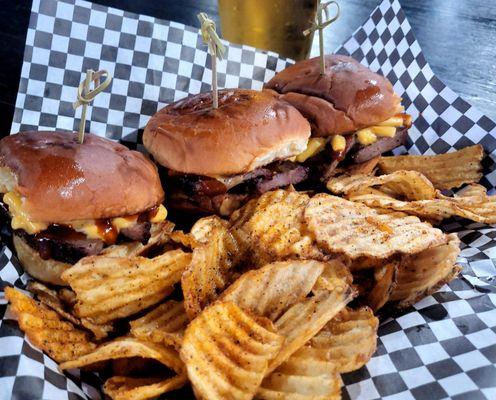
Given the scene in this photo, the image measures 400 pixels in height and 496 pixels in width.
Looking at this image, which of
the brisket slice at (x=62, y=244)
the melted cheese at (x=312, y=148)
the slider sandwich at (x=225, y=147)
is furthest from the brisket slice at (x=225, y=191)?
the brisket slice at (x=62, y=244)

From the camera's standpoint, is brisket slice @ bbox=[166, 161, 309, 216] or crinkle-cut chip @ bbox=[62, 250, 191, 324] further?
brisket slice @ bbox=[166, 161, 309, 216]

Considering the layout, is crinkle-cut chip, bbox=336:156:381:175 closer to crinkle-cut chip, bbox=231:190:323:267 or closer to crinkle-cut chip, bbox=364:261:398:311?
crinkle-cut chip, bbox=231:190:323:267

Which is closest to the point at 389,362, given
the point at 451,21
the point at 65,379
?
the point at 65,379

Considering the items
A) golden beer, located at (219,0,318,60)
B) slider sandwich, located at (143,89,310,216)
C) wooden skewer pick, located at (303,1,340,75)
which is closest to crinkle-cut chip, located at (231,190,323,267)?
slider sandwich, located at (143,89,310,216)

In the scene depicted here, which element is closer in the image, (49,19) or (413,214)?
(413,214)

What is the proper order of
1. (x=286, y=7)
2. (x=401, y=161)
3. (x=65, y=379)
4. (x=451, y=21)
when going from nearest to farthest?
(x=65, y=379)
(x=401, y=161)
(x=286, y=7)
(x=451, y=21)

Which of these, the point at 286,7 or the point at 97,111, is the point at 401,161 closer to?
the point at 286,7
